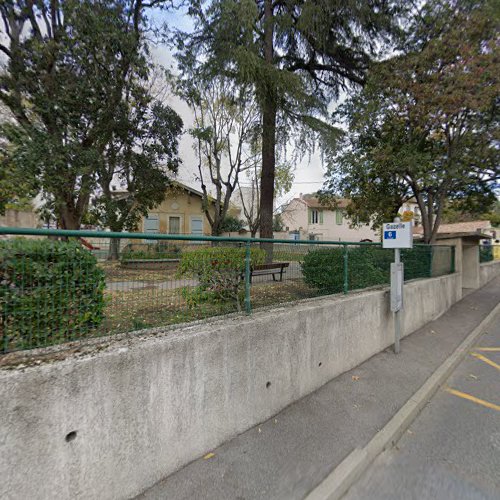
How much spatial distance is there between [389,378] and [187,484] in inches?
119

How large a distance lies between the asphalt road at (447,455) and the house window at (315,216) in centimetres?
3248

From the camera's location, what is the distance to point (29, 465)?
170 cm

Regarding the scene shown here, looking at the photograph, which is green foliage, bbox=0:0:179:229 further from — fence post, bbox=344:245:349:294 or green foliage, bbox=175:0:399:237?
fence post, bbox=344:245:349:294

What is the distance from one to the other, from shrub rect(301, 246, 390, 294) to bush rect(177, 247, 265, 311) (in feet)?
3.16

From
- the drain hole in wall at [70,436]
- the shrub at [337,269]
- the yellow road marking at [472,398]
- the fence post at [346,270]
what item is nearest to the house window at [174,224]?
the shrub at [337,269]

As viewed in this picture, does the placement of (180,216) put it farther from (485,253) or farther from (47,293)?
(47,293)

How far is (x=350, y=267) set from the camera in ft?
15.8

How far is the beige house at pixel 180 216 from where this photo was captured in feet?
70.2

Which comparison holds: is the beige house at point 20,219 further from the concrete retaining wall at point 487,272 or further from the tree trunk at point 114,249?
the concrete retaining wall at point 487,272

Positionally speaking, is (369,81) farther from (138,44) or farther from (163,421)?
(163,421)

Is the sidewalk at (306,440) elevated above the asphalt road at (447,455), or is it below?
above

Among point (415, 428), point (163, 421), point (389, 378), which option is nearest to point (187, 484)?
point (163, 421)

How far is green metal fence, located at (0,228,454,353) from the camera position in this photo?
6.33ft

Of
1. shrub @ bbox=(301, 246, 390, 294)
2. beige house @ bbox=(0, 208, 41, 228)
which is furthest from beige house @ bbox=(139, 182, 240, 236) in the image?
shrub @ bbox=(301, 246, 390, 294)
